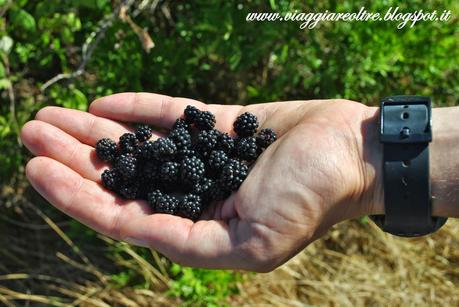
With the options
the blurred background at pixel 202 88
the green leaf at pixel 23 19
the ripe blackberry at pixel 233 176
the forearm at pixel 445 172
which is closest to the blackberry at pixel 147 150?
the ripe blackberry at pixel 233 176

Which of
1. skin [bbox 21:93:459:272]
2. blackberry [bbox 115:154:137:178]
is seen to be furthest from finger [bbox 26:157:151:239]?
blackberry [bbox 115:154:137:178]

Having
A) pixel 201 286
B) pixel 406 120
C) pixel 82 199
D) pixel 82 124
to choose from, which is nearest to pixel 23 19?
pixel 82 124

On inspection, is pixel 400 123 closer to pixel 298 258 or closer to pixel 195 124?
pixel 195 124

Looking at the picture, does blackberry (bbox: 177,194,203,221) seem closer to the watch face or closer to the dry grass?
the watch face

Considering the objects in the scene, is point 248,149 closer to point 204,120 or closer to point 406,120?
point 204,120

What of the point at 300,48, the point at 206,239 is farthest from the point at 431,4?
the point at 206,239

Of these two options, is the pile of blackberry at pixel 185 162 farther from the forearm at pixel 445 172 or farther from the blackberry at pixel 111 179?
the forearm at pixel 445 172
